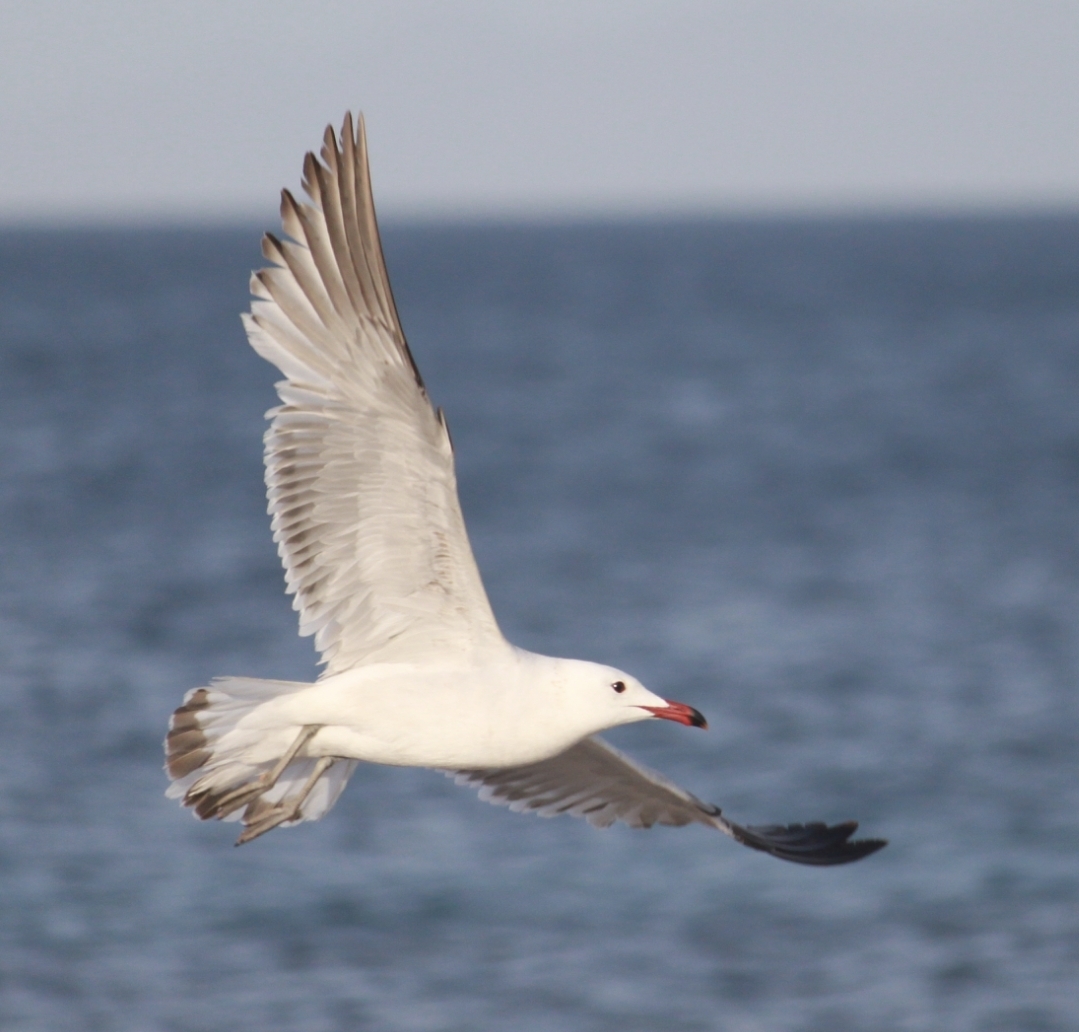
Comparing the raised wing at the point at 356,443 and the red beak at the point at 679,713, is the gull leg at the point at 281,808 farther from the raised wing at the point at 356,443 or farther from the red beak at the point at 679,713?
the red beak at the point at 679,713

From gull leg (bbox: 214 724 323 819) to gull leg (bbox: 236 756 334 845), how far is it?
0.18 feet

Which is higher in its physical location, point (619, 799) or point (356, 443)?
point (356, 443)

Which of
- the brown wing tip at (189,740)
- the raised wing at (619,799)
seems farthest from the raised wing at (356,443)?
the raised wing at (619,799)

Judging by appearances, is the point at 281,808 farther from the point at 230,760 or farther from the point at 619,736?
the point at 619,736

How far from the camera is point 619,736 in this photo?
60.2 ft

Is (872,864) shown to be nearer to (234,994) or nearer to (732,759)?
(732,759)

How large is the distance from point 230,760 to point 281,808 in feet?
0.94

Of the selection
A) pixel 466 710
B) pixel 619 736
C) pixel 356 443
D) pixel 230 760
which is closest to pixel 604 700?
pixel 466 710

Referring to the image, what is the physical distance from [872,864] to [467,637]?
881 cm

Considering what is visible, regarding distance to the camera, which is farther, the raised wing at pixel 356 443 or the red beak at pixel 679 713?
the red beak at pixel 679 713

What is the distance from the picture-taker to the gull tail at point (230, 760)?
25.7 feet

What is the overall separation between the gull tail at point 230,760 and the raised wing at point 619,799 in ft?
3.82

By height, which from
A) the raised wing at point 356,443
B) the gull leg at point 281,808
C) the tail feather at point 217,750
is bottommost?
the gull leg at point 281,808

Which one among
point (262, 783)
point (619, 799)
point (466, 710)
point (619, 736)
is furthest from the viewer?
point (619, 736)
